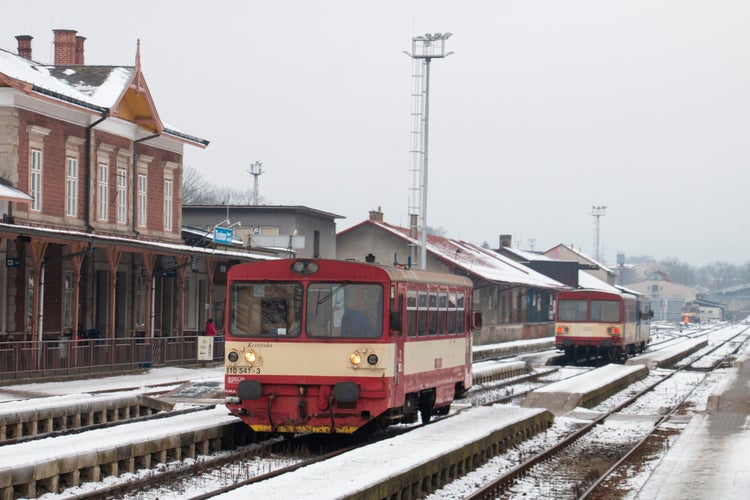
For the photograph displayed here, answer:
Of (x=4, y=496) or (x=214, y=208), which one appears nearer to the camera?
(x=4, y=496)

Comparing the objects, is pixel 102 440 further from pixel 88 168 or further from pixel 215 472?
pixel 88 168

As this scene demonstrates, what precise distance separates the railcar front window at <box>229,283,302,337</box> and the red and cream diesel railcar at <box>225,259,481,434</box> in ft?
0.04

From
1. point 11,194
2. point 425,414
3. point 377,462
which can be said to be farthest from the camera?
point 11,194

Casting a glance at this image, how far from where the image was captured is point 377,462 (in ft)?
43.9

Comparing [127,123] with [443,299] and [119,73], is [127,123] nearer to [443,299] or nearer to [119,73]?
[119,73]

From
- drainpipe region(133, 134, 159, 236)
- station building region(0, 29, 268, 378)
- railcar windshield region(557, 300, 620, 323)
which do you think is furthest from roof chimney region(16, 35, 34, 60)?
railcar windshield region(557, 300, 620, 323)

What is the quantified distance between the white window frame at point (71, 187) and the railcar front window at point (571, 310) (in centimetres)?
1697

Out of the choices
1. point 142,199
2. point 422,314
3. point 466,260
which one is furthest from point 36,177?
point 466,260

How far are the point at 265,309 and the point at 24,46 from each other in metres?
26.4

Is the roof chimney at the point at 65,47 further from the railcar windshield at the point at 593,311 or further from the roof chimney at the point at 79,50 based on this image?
the railcar windshield at the point at 593,311

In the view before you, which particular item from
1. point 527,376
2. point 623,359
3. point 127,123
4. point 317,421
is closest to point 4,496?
point 317,421

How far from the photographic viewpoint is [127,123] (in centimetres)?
3700

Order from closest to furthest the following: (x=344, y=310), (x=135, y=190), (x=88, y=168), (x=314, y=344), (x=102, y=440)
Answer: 1. (x=102, y=440)
2. (x=314, y=344)
3. (x=344, y=310)
4. (x=88, y=168)
5. (x=135, y=190)

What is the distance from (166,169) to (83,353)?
39.7 ft
